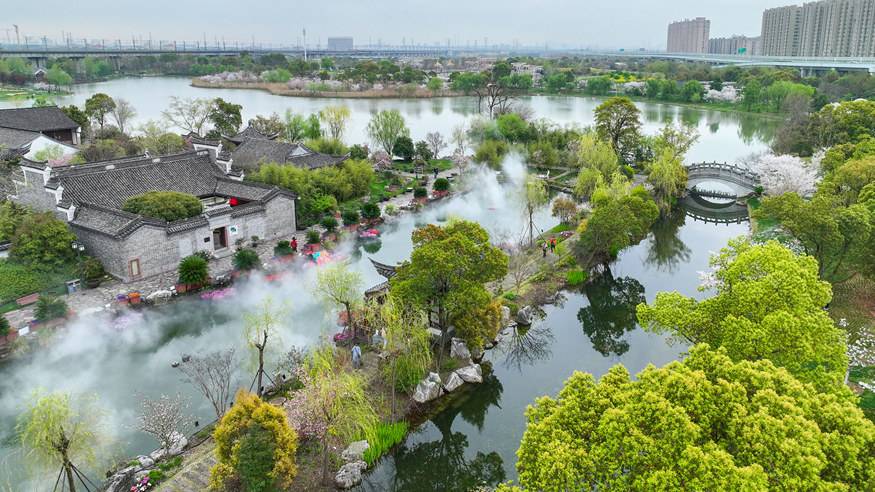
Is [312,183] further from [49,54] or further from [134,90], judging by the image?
[49,54]

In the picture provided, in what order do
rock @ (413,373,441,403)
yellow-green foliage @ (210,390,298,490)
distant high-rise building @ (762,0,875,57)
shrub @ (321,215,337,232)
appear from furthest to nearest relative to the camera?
1. distant high-rise building @ (762,0,875,57)
2. shrub @ (321,215,337,232)
3. rock @ (413,373,441,403)
4. yellow-green foliage @ (210,390,298,490)

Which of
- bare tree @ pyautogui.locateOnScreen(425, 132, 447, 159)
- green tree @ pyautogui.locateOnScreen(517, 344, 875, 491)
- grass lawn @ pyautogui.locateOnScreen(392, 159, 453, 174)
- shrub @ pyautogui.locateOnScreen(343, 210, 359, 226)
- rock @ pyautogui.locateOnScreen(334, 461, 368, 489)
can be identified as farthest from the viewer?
bare tree @ pyautogui.locateOnScreen(425, 132, 447, 159)

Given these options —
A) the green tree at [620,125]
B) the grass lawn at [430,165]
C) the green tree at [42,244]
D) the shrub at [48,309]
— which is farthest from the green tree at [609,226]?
the green tree at [42,244]

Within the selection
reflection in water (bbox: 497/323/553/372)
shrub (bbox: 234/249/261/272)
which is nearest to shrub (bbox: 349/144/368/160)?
shrub (bbox: 234/249/261/272)

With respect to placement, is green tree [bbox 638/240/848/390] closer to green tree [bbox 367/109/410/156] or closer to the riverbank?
green tree [bbox 367/109/410/156]

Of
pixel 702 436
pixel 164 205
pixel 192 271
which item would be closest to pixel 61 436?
pixel 702 436

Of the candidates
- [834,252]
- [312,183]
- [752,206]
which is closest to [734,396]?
[834,252]
